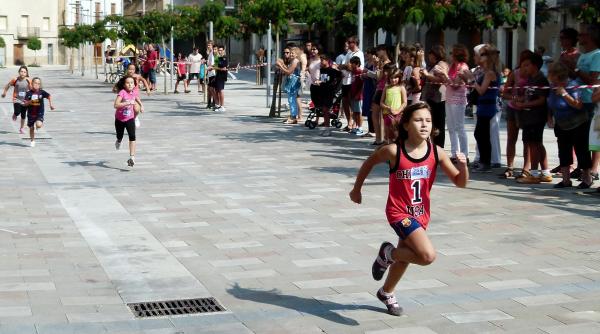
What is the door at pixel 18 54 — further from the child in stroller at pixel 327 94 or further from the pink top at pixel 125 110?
the pink top at pixel 125 110

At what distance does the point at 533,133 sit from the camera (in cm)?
1301

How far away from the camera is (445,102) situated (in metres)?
14.8

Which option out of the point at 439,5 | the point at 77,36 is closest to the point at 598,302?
the point at 439,5

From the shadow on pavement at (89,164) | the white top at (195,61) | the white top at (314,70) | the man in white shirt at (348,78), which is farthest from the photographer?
the white top at (195,61)

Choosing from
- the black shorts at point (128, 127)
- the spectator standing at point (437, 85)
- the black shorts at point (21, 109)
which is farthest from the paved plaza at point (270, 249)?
the black shorts at point (21, 109)

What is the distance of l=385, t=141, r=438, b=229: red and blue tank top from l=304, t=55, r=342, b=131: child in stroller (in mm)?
13084

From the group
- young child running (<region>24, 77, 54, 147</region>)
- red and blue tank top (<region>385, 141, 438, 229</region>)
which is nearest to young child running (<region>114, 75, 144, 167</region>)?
young child running (<region>24, 77, 54, 147</region>)

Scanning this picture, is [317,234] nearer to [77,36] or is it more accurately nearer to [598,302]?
[598,302]

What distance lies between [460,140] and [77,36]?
185 ft

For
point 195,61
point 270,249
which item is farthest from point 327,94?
point 195,61

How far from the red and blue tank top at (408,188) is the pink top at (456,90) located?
7760 mm

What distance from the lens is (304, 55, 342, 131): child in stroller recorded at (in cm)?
2006

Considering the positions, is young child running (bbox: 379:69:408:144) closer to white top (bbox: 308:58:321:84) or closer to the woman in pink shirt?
the woman in pink shirt

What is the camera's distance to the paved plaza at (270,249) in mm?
6734
